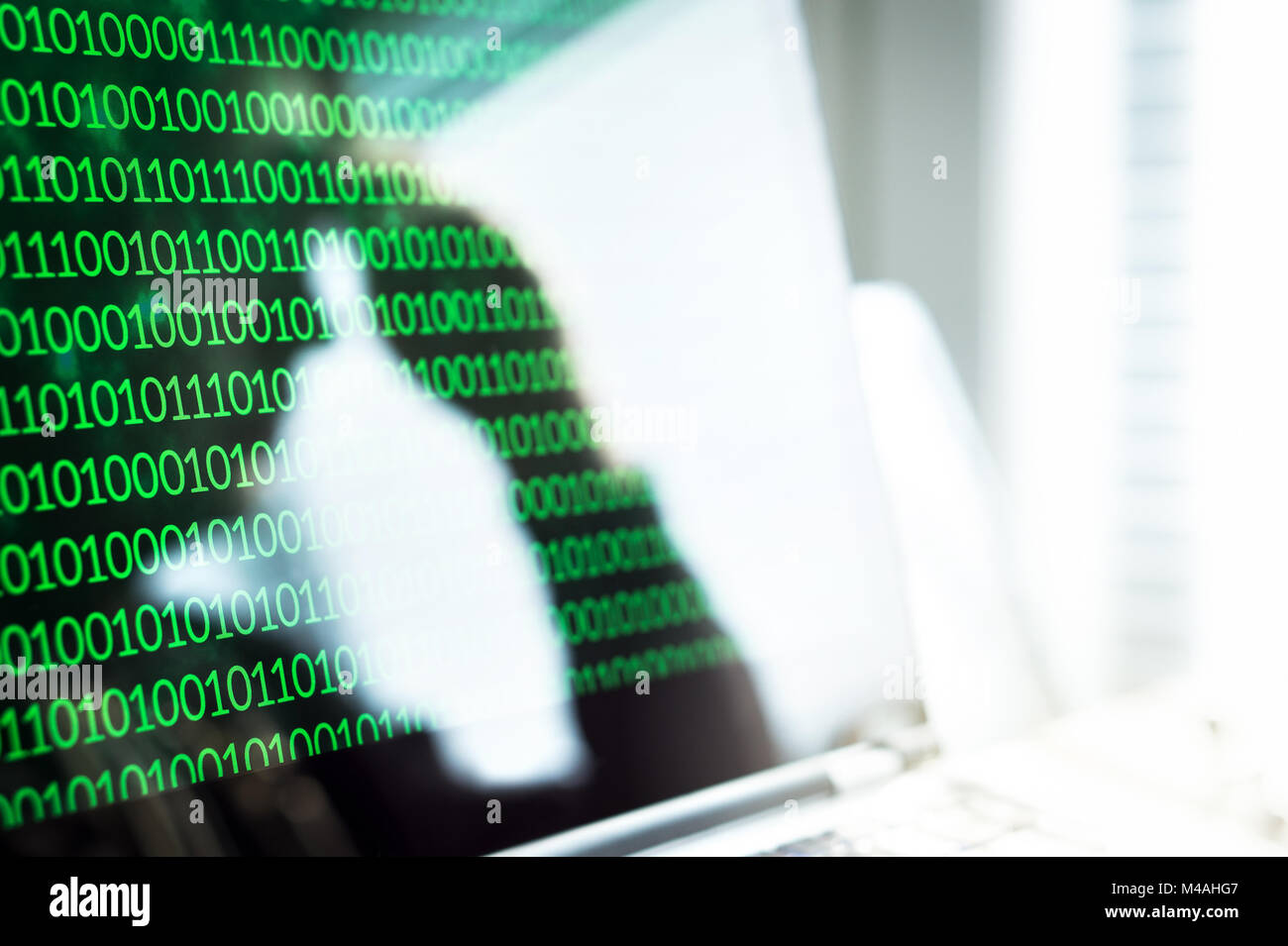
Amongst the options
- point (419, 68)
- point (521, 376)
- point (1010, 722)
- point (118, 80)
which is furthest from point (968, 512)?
point (118, 80)

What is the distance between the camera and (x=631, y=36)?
1.11 m

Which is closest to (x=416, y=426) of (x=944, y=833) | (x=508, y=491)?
(x=508, y=491)

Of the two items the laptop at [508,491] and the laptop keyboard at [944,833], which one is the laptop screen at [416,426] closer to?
the laptop at [508,491]

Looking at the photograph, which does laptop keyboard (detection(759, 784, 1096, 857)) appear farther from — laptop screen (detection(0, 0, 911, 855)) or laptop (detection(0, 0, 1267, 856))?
laptop screen (detection(0, 0, 911, 855))

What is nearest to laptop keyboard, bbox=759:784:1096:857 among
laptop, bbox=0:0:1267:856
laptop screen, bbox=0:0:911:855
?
laptop, bbox=0:0:1267:856

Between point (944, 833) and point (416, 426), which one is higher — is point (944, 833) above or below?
below

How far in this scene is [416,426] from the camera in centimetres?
100

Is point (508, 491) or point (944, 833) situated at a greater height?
point (508, 491)

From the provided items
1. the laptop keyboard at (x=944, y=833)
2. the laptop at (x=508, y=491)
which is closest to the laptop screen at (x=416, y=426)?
the laptop at (x=508, y=491)

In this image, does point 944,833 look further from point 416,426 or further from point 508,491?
point 416,426

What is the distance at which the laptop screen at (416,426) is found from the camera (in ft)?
2.89

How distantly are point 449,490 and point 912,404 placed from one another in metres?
0.55

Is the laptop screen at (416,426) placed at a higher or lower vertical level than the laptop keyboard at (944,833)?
higher
